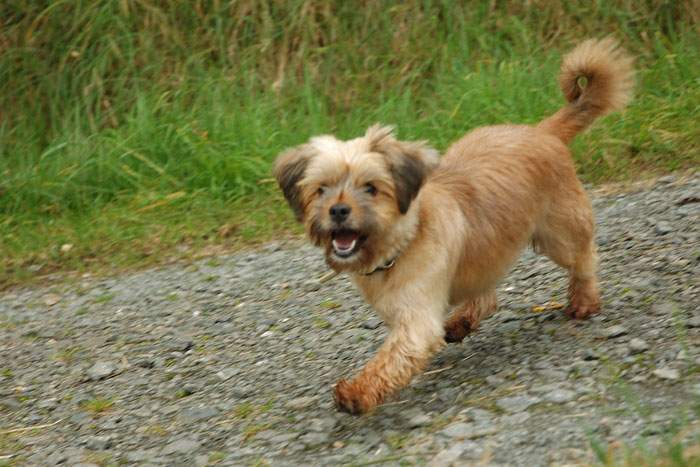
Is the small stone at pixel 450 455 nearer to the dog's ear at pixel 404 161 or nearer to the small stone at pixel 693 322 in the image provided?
the dog's ear at pixel 404 161

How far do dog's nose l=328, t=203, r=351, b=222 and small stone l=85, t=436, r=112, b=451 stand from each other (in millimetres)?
1408

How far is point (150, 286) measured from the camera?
313 inches

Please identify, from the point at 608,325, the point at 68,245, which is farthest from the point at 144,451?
the point at 68,245

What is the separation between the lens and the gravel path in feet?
15.3

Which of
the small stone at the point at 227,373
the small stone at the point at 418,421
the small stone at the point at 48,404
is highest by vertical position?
the small stone at the point at 418,421

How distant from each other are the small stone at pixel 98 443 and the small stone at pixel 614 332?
7.09 ft

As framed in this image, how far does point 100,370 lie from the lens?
6500 mm

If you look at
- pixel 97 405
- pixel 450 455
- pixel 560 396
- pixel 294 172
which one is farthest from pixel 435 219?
pixel 97 405

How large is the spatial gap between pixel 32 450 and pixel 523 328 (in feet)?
7.47

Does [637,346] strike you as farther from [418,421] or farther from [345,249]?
[345,249]

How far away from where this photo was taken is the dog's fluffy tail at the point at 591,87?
20.3 feet

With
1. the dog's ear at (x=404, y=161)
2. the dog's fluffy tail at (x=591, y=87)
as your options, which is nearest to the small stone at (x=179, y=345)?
the dog's ear at (x=404, y=161)

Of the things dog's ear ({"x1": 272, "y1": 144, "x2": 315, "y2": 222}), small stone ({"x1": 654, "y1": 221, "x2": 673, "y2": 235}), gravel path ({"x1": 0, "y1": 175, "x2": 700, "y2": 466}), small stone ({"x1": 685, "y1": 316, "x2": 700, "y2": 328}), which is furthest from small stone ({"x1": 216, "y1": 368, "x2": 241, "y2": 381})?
small stone ({"x1": 654, "y1": 221, "x2": 673, "y2": 235})

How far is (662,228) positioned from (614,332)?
172 cm
